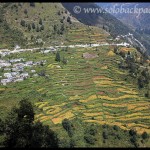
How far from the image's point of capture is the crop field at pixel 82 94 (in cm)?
4850

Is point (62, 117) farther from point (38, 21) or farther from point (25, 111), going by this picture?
point (38, 21)

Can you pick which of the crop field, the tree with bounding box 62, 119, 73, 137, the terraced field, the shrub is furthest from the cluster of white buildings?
the shrub

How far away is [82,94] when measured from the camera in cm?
5419

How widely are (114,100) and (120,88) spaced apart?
4.38 metres

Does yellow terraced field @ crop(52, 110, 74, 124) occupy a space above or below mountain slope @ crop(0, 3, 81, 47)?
Answer: below

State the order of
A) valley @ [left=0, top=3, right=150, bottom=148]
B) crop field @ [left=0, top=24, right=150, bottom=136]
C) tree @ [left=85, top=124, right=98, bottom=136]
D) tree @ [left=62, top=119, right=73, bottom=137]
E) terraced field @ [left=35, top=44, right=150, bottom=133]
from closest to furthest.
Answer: valley @ [left=0, top=3, right=150, bottom=148]
tree @ [left=62, top=119, right=73, bottom=137]
tree @ [left=85, top=124, right=98, bottom=136]
terraced field @ [left=35, top=44, right=150, bottom=133]
crop field @ [left=0, top=24, right=150, bottom=136]

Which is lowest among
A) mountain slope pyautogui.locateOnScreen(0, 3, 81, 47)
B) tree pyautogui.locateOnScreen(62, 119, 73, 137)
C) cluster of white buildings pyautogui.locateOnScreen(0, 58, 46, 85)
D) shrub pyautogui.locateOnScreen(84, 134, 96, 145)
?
shrub pyautogui.locateOnScreen(84, 134, 96, 145)

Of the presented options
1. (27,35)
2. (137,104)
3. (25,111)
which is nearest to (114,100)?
(137,104)

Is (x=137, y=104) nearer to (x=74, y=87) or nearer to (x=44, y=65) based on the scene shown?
(x=74, y=87)

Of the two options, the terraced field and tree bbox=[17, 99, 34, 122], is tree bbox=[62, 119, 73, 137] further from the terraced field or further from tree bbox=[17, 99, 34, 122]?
tree bbox=[17, 99, 34, 122]

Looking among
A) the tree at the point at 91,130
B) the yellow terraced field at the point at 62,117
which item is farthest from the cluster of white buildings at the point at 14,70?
the tree at the point at 91,130

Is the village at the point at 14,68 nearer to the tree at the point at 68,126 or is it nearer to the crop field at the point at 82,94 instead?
the crop field at the point at 82,94

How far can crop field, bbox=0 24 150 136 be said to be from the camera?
48.5 m

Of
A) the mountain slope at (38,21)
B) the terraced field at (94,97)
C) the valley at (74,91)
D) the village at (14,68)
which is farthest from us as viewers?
the mountain slope at (38,21)
